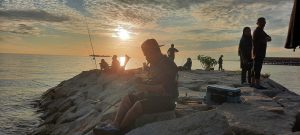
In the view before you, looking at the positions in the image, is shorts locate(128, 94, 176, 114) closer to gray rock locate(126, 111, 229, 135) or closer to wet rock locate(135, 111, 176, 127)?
wet rock locate(135, 111, 176, 127)

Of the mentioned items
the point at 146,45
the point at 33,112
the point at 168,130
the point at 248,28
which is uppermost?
the point at 248,28

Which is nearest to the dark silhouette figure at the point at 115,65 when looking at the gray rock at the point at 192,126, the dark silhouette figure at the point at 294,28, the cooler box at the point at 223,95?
the cooler box at the point at 223,95

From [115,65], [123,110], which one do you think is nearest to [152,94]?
[123,110]

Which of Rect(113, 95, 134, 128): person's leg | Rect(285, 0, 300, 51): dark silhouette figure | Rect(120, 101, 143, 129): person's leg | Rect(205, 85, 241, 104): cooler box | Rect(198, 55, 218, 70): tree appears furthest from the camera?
Rect(198, 55, 218, 70): tree

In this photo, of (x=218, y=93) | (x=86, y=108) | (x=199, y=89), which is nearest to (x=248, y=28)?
(x=199, y=89)

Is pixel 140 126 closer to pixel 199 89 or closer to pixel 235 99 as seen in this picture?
pixel 235 99

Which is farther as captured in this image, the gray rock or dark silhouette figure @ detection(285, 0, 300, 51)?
the gray rock

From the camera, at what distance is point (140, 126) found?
21.8ft

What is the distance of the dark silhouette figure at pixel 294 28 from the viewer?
4426 mm

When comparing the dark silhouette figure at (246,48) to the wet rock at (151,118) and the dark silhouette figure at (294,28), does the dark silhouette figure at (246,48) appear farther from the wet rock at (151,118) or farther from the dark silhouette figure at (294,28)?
the dark silhouette figure at (294,28)

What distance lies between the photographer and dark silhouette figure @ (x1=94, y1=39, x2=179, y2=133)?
6.43m

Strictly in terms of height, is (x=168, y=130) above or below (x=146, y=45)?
below

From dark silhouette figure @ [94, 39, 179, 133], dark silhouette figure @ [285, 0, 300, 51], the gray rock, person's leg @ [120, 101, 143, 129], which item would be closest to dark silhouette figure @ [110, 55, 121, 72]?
dark silhouette figure @ [94, 39, 179, 133]

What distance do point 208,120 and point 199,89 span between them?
8343mm
